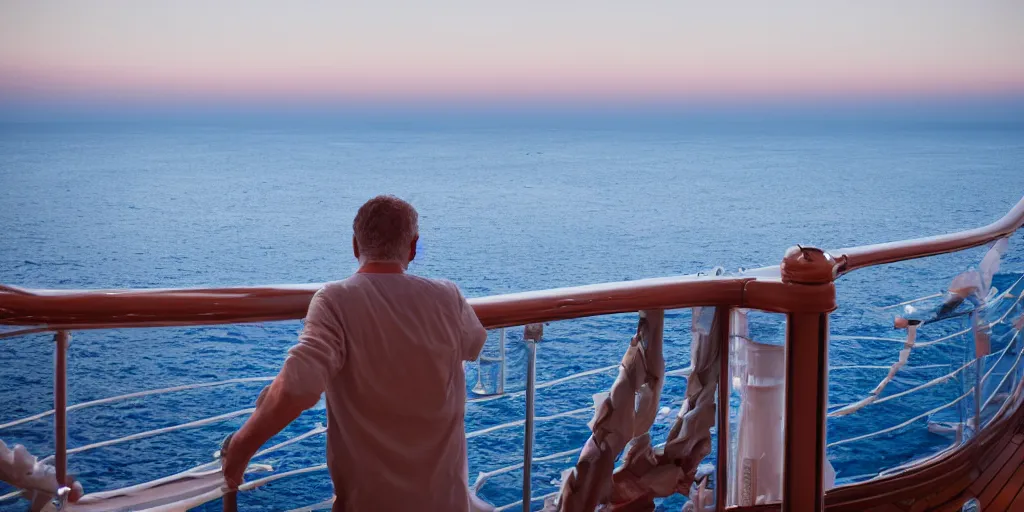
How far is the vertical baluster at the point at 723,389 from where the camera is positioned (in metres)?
1.22

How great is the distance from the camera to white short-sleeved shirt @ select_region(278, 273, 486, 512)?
90 cm

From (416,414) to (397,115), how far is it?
188 feet

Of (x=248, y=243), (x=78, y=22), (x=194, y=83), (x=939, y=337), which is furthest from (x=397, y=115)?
(x=939, y=337)

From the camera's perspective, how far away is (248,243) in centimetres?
3428

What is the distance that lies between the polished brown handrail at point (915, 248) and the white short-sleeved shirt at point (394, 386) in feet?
2.06

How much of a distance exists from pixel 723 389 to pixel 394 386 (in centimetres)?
52

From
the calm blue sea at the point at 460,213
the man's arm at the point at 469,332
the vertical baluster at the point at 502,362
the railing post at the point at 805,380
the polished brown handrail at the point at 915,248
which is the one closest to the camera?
the man's arm at the point at 469,332

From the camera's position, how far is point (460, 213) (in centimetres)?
3725

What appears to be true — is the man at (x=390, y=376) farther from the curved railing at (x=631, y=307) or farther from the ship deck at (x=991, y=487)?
the ship deck at (x=991, y=487)

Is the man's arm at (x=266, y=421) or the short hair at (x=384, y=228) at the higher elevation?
the short hair at (x=384, y=228)

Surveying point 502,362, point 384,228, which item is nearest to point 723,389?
point 502,362

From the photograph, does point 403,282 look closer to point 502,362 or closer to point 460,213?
point 502,362

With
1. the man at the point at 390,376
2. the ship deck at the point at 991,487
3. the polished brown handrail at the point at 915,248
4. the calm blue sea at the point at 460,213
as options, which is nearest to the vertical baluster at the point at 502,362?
the man at the point at 390,376

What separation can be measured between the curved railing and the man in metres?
0.09
